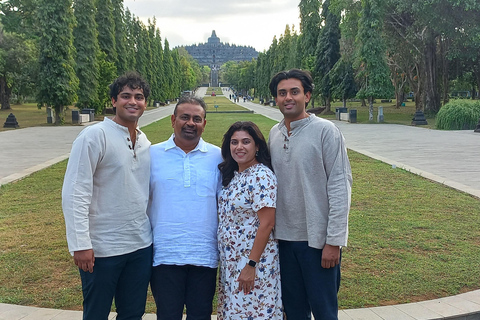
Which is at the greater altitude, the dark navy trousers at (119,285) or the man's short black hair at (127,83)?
the man's short black hair at (127,83)

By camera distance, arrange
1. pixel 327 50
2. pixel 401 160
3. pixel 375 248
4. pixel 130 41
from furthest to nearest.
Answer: pixel 130 41, pixel 327 50, pixel 401 160, pixel 375 248

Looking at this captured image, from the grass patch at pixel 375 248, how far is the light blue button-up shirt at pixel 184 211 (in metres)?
1.28

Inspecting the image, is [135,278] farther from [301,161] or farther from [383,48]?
[383,48]

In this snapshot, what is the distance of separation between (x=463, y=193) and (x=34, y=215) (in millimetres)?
6873

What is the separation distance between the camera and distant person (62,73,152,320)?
2.37 m

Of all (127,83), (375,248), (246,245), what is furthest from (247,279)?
(375,248)

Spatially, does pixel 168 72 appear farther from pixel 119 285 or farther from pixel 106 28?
pixel 119 285

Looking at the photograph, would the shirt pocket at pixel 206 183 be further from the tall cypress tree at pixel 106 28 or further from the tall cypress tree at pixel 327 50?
the tall cypress tree at pixel 106 28

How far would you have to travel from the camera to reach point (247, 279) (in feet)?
8.27

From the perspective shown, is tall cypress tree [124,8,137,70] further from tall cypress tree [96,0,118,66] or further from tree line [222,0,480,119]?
tree line [222,0,480,119]

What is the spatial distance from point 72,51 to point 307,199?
23.8 meters

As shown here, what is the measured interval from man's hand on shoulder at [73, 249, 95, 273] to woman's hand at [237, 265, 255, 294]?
2.71ft

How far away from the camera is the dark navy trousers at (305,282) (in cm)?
260

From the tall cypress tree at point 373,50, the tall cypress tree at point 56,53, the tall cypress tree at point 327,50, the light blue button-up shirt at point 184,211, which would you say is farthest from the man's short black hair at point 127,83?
the tall cypress tree at point 327,50
